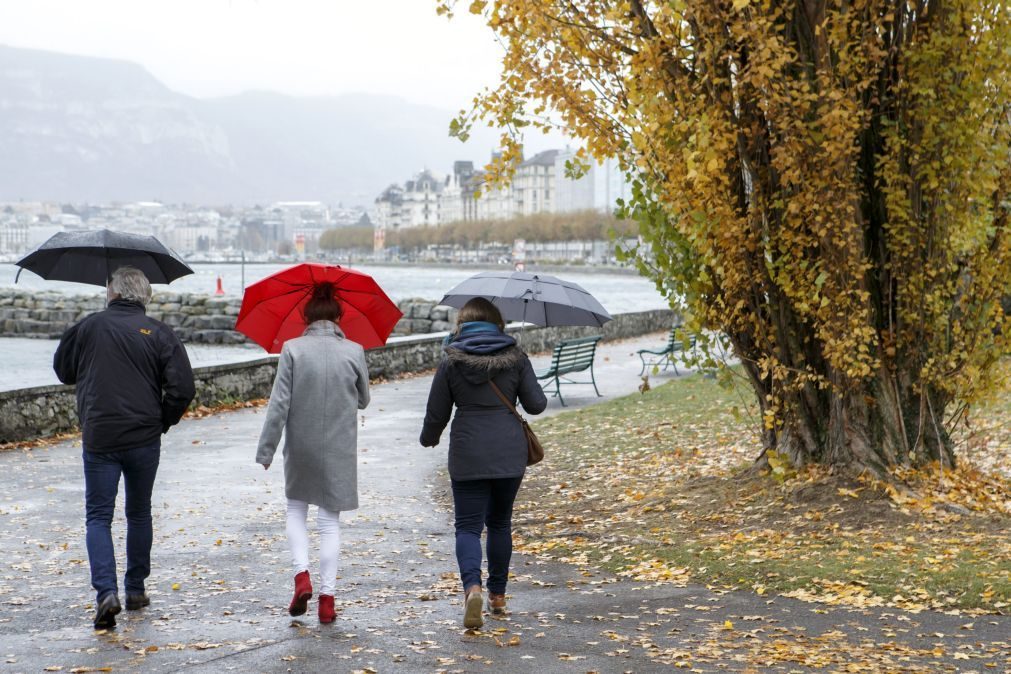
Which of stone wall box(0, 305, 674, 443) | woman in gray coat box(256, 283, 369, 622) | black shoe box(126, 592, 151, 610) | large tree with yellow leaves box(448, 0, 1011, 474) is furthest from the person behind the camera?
stone wall box(0, 305, 674, 443)

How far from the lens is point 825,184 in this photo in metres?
8.30

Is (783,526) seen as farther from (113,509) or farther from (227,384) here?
(227,384)

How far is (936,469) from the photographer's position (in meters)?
8.89

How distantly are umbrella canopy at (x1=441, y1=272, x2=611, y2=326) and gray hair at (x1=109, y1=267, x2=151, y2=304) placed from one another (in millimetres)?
Answer: 3000

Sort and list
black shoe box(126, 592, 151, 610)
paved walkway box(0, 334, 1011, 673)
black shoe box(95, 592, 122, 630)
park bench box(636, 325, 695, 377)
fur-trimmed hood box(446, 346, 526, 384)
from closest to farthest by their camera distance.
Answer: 1. paved walkway box(0, 334, 1011, 673)
2. black shoe box(95, 592, 122, 630)
3. fur-trimmed hood box(446, 346, 526, 384)
4. black shoe box(126, 592, 151, 610)
5. park bench box(636, 325, 695, 377)

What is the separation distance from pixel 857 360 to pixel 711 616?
2.81m

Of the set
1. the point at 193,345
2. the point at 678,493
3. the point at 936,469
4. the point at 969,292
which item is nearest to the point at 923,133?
the point at 969,292

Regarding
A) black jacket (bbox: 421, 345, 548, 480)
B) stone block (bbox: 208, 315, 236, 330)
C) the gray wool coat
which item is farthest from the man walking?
stone block (bbox: 208, 315, 236, 330)

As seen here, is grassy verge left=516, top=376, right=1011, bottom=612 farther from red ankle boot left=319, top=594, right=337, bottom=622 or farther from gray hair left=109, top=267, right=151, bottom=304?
gray hair left=109, top=267, right=151, bottom=304

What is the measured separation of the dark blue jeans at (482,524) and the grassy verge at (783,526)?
1.28m

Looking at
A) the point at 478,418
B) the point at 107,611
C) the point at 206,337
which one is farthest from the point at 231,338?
the point at 478,418

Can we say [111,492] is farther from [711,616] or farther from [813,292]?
[813,292]

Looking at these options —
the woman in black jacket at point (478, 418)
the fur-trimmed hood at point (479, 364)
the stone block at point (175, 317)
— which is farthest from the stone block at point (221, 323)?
the fur-trimmed hood at point (479, 364)

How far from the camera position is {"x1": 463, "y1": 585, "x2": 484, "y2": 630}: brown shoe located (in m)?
6.03
